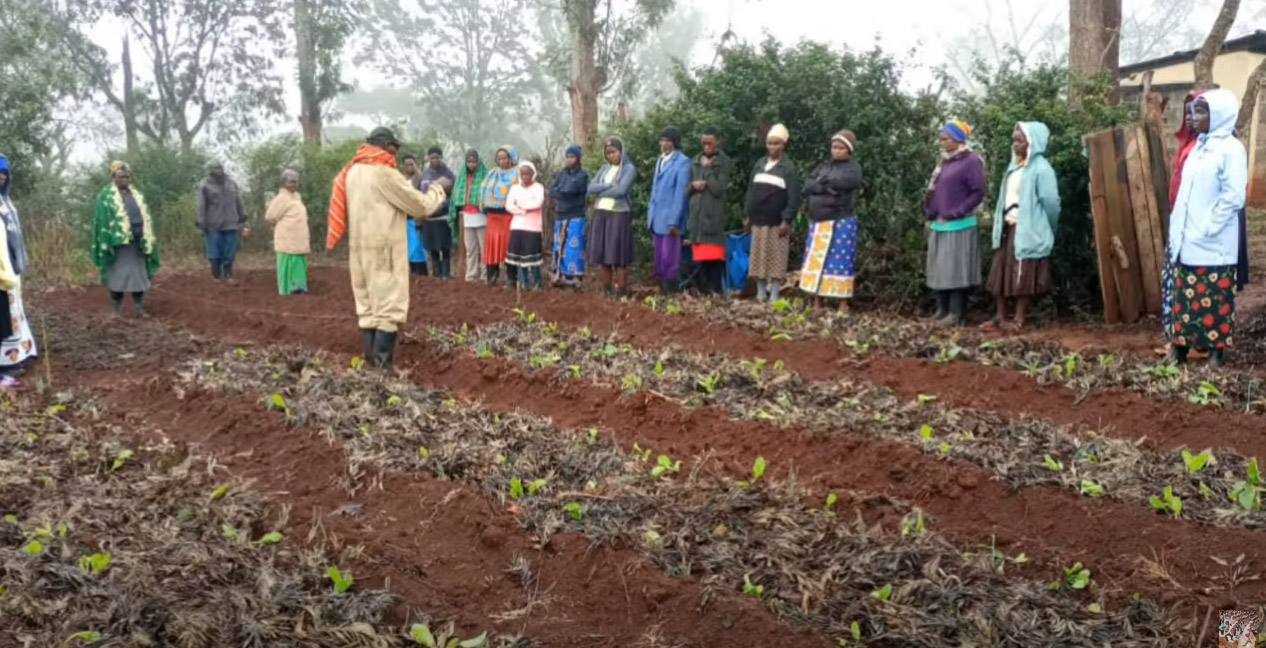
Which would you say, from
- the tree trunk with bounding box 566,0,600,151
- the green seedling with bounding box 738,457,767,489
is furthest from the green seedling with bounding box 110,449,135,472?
the tree trunk with bounding box 566,0,600,151

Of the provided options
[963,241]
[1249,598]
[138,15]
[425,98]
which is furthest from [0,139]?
[425,98]

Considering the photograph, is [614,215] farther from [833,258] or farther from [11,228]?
[11,228]

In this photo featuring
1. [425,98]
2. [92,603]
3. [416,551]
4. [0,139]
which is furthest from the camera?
[425,98]

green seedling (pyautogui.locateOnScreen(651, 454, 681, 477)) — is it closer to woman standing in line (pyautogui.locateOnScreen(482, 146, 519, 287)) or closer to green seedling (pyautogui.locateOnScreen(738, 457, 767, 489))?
green seedling (pyautogui.locateOnScreen(738, 457, 767, 489))

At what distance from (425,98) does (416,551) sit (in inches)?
1420

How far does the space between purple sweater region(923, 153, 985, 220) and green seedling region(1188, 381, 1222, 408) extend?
2.96 m

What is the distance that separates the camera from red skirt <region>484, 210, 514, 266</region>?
1187cm

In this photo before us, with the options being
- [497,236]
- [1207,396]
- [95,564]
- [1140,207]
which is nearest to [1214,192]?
[1207,396]

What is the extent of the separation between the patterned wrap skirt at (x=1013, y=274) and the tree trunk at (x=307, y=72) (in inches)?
614

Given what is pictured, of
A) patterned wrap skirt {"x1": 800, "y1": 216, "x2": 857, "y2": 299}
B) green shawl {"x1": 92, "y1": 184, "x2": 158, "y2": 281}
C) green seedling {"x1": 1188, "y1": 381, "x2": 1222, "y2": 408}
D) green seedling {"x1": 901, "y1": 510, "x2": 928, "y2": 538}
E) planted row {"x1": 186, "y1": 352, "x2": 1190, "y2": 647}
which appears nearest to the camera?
planted row {"x1": 186, "y1": 352, "x2": 1190, "y2": 647}

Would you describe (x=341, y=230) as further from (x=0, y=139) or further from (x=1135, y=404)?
(x=0, y=139)

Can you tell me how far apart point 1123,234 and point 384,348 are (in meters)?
5.57

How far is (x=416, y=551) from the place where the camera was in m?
4.16

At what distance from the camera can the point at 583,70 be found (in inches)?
643
